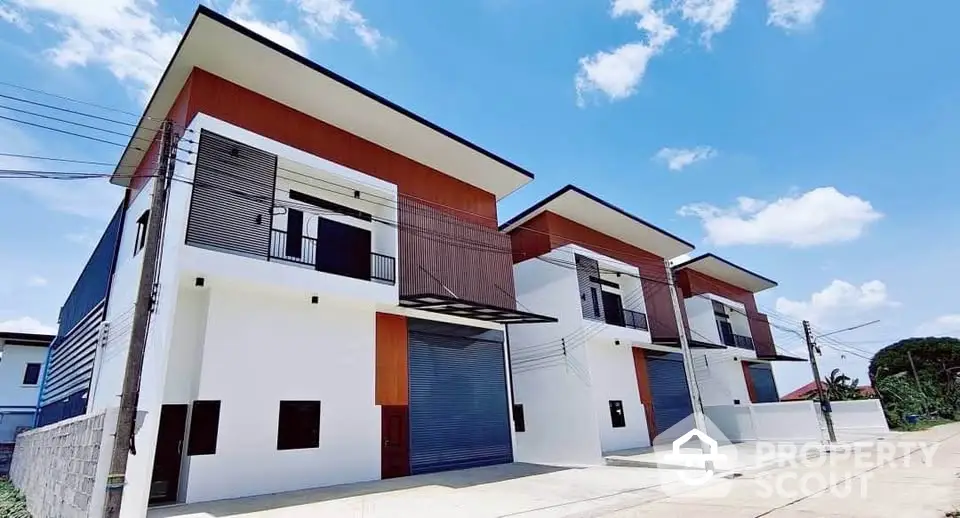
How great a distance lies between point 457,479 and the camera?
10.5 meters

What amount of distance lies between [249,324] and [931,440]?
21.6m

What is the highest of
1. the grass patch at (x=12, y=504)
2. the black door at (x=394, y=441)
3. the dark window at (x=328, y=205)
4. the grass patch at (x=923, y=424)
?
the dark window at (x=328, y=205)

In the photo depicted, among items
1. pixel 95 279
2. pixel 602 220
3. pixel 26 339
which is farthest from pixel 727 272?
pixel 26 339

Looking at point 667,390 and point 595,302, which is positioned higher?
point 595,302

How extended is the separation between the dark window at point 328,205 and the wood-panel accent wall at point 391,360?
2.59 metres

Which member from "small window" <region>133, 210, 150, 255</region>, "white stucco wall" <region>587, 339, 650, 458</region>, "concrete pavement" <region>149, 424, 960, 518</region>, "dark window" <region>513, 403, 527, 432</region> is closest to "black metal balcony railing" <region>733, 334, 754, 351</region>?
"white stucco wall" <region>587, 339, 650, 458</region>

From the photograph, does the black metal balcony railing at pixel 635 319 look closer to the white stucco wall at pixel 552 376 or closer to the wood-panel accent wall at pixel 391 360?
the white stucco wall at pixel 552 376

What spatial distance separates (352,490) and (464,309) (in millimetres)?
4915

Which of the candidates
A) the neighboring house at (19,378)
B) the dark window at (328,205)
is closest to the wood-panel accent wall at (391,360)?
the dark window at (328,205)

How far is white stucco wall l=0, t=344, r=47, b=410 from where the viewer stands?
2003 cm

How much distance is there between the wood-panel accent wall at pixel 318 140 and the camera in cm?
972

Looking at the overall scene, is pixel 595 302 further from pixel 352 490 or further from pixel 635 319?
pixel 352 490

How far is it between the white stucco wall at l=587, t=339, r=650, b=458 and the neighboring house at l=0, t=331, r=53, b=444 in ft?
73.4

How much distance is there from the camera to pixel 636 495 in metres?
8.77
